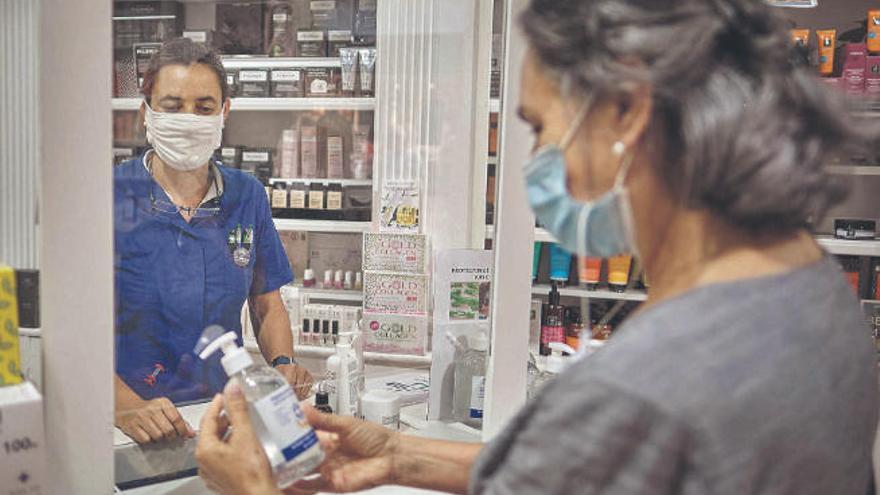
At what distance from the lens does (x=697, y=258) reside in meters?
0.83

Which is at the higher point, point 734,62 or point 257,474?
point 734,62

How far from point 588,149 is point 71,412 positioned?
41.9 inches

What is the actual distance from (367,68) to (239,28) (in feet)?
1.22

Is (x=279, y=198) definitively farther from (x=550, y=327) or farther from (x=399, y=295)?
(x=550, y=327)

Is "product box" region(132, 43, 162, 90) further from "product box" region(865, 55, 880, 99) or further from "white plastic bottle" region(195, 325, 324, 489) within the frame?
"product box" region(865, 55, 880, 99)

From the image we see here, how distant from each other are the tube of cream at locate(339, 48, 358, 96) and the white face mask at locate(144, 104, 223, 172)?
424mm

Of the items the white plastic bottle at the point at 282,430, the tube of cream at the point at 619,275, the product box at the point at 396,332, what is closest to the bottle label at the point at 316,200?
the product box at the point at 396,332

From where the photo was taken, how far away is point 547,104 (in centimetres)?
90

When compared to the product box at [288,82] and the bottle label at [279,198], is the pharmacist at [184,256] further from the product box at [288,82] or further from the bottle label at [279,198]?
the product box at [288,82]

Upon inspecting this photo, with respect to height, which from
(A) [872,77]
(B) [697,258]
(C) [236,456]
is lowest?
(C) [236,456]

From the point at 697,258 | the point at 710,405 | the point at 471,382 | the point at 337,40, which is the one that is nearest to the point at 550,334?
the point at 471,382

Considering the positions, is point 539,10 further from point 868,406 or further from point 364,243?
point 364,243

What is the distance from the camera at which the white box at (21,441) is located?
116 cm

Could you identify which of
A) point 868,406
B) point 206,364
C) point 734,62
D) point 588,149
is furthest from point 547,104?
point 206,364
